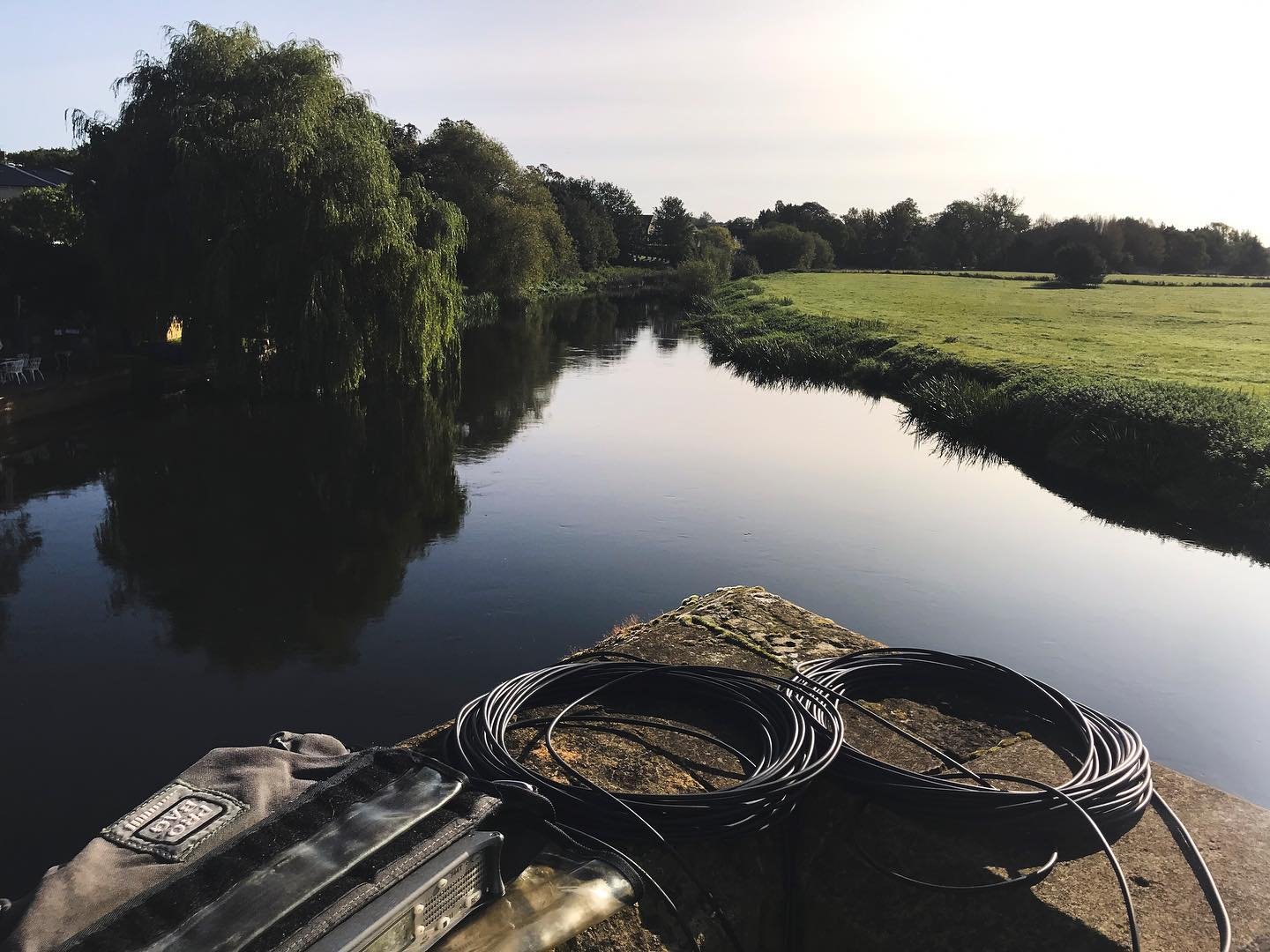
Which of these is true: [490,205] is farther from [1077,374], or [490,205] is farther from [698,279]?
[1077,374]

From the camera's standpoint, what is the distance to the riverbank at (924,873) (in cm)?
320

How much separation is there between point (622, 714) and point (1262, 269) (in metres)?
94.8

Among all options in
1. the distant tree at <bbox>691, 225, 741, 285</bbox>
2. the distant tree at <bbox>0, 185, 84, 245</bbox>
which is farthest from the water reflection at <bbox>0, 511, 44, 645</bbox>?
the distant tree at <bbox>691, 225, 741, 285</bbox>

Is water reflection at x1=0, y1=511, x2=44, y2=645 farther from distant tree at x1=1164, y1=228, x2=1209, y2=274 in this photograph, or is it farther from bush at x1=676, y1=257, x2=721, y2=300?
distant tree at x1=1164, y1=228, x2=1209, y2=274

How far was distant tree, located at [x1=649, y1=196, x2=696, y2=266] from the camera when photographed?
112m

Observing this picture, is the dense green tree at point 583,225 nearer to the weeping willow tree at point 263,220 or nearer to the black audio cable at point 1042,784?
the weeping willow tree at point 263,220

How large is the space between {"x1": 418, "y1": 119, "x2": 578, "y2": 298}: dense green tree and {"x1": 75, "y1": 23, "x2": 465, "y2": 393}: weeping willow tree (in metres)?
23.6

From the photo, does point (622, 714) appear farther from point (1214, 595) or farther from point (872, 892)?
point (1214, 595)

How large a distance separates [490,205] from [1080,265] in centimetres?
3844

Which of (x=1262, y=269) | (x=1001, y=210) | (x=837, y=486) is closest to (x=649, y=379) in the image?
(x=837, y=486)

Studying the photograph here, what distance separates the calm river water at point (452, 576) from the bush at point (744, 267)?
77995mm

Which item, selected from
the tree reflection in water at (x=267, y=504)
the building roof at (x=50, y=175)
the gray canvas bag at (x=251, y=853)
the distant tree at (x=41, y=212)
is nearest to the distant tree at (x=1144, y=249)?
the tree reflection in water at (x=267, y=504)

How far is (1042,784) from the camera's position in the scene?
3.56 meters

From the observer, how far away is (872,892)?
11.8 ft
